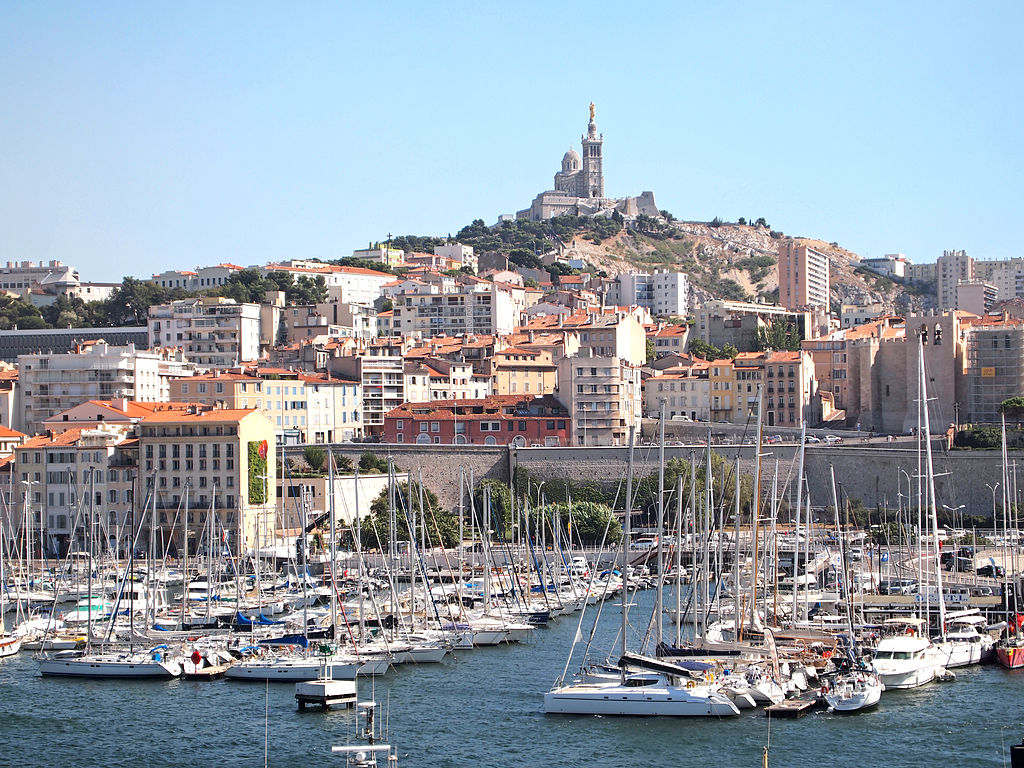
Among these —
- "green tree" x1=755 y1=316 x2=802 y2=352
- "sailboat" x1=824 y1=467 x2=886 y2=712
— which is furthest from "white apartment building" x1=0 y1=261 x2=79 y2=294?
"sailboat" x1=824 y1=467 x2=886 y2=712

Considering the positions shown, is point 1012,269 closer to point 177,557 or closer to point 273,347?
point 273,347

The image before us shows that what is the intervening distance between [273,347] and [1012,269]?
327 feet

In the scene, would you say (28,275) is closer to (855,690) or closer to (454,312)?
(454,312)

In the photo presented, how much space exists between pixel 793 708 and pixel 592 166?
145 meters

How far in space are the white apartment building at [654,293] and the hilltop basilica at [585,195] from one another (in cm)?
3855

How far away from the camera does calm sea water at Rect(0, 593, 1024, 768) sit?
27.2 m

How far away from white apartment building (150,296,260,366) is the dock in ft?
197

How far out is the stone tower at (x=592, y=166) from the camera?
17025 centimetres

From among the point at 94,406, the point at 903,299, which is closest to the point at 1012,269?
the point at 903,299

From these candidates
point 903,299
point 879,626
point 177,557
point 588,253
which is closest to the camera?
point 879,626

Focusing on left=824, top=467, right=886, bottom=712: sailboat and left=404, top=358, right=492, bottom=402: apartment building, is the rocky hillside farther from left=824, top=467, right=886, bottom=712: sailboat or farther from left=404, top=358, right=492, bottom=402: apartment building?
left=824, top=467, right=886, bottom=712: sailboat

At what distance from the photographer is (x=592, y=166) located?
563 ft

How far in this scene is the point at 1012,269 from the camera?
161m

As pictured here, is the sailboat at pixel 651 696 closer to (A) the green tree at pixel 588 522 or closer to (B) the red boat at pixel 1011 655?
(B) the red boat at pixel 1011 655
